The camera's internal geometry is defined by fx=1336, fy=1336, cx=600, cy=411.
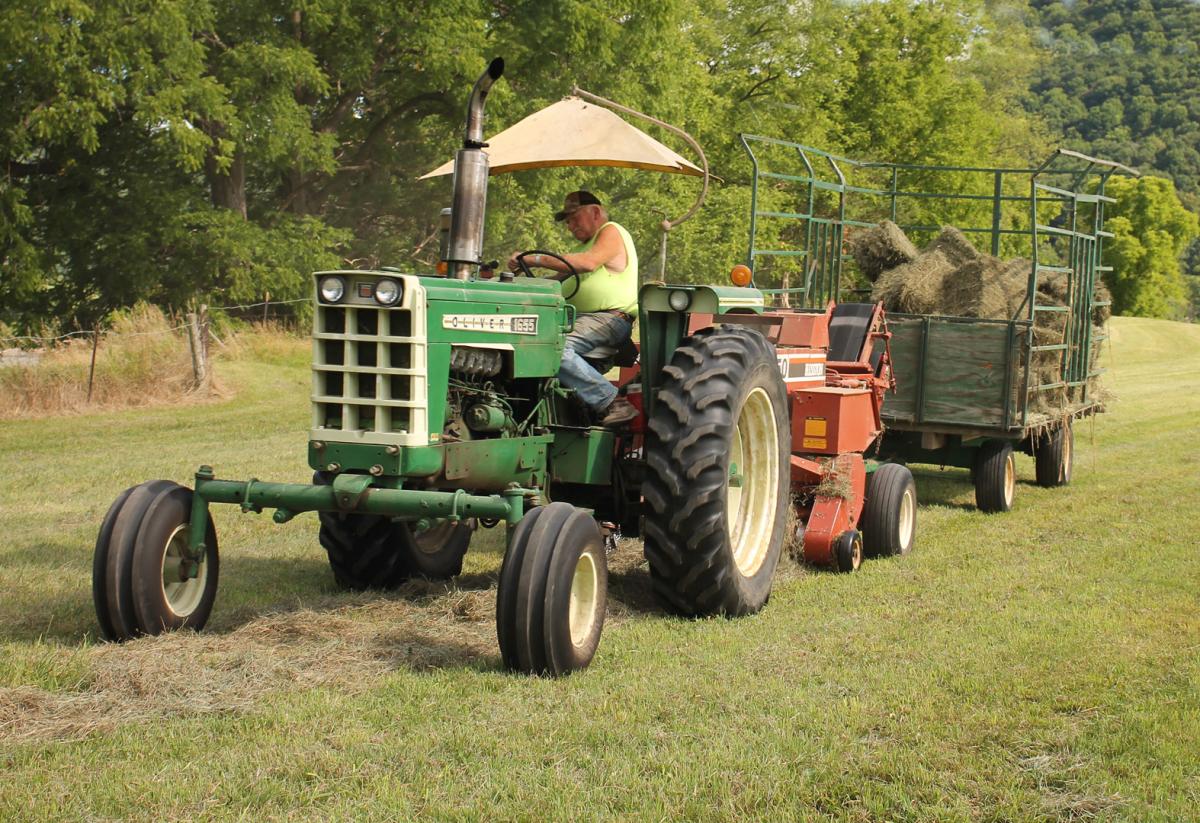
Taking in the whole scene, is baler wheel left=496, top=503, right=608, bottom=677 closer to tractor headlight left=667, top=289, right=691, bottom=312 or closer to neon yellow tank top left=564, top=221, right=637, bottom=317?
tractor headlight left=667, top=289, right=691, bottom=312

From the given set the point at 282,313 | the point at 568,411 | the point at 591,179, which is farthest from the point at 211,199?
the point at 568,411

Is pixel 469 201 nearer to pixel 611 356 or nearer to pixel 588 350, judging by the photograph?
pixel 588 350

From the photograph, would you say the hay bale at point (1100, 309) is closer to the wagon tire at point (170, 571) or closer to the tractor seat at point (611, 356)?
the tractor seat at point (611, 356)

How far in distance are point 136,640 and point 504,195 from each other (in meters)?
19.5

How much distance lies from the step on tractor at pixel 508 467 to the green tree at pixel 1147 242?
201 ft

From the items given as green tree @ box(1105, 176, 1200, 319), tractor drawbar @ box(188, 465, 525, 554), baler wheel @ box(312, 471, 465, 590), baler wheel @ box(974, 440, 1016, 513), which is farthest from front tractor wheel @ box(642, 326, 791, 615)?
green tree @ box(1105, 176, 1200, 319)

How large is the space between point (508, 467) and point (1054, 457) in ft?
24.3

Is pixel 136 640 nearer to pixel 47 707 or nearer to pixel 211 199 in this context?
pixel 47 707

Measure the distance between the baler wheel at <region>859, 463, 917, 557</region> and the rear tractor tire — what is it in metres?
4.23

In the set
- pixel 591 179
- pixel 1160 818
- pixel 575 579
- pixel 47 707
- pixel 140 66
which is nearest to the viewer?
pixel 1160 818

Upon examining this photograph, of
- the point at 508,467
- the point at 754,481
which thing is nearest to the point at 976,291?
the point at 754,481

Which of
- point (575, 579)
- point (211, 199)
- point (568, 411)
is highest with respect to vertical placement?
point (211, 199)

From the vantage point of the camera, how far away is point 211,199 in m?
24.3

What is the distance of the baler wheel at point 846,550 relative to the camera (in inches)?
307
